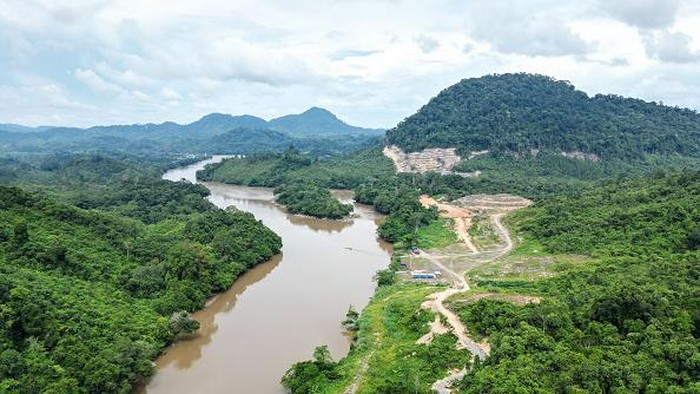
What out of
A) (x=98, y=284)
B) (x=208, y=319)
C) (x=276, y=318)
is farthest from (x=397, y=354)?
(x=98, y=284)

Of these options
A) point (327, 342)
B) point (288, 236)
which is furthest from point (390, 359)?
point (288, 236)

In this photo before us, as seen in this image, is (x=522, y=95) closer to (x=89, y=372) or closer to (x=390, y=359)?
(x=390, y=359)

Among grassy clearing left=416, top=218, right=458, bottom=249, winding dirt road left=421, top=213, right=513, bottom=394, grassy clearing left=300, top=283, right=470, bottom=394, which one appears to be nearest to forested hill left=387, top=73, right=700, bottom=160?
grassy clearing left=416, top=218, right=458, bottom=249

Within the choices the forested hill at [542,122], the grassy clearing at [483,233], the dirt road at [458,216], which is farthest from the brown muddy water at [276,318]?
the forested hill at [542,122]

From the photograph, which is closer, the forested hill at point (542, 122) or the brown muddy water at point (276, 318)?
the brown muddy water at point (276, 318)

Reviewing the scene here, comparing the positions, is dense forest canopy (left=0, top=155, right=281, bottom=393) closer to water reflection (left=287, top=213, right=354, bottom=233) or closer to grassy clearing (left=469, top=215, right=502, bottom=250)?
water reflection (left=287, top=213, right=354, bottom=233)

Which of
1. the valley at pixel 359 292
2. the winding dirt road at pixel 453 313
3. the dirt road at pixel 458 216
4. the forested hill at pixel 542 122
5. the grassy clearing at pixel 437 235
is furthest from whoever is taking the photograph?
the forested hill at pixel 542 122

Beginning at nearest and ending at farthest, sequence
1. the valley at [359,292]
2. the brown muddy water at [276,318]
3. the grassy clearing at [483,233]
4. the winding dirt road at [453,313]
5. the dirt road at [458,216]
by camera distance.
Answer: the valley at [359,292] → the winding dirt road at [453,313] → the brown muddy water at [276,318] → the grassy clearing at [483,233] → the dirt road at [458,216]

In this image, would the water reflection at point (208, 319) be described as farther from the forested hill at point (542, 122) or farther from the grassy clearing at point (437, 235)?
the forested hill at point (542, 122)
